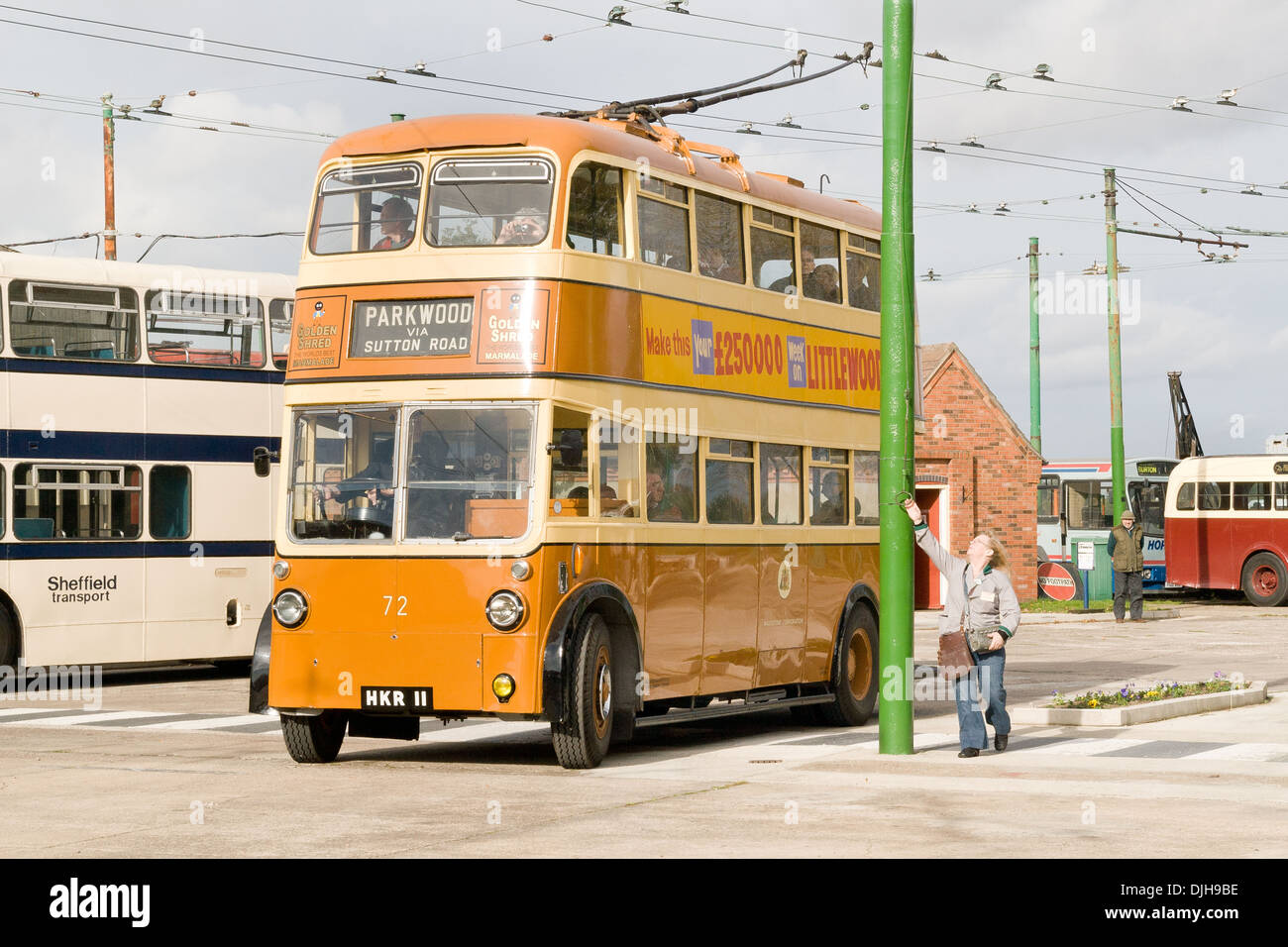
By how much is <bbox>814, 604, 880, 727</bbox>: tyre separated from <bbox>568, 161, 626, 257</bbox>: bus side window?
511 cm

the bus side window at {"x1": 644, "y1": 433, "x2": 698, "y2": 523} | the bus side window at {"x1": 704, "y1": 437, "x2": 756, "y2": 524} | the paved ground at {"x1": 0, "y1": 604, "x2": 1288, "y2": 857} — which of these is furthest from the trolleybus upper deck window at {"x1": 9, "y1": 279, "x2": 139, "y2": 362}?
the bus side window at {"x1": 644, "y1": 433, "x2": 698, "y2": 523}

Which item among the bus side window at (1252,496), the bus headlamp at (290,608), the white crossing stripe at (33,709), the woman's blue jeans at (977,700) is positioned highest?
the bus side window at (1252,496)

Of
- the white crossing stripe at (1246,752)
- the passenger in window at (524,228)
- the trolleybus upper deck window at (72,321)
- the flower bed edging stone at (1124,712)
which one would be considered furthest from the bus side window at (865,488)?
the trolleybus upper deck window at (72,321)

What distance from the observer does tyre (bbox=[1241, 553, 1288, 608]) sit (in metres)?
43.1

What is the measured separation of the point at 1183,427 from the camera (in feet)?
169

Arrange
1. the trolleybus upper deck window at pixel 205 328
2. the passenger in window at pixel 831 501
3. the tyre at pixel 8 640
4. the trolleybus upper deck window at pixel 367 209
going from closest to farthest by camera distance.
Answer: the trolleybus upper deck window at pixel 367 209 → the passenger in window at pixel 831 501 → the tyre at pixel 8 640 → the trolleybus upper deck window at pixel 205 328

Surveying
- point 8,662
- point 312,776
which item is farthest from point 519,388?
point 8,662

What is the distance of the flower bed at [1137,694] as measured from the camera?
57.0 feet

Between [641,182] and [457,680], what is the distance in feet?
13.4

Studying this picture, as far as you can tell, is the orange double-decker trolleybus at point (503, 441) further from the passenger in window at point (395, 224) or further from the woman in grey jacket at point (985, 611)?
the woman in grey jacket at point (985, 611)

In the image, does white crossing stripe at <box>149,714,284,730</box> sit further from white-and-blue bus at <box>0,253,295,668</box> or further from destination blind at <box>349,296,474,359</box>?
destination blind at <box>349,296,474,359</box>

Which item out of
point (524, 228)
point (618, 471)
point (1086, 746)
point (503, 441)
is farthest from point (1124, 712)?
point (524, 228)

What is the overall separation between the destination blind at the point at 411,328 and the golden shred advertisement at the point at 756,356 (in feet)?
5.23
